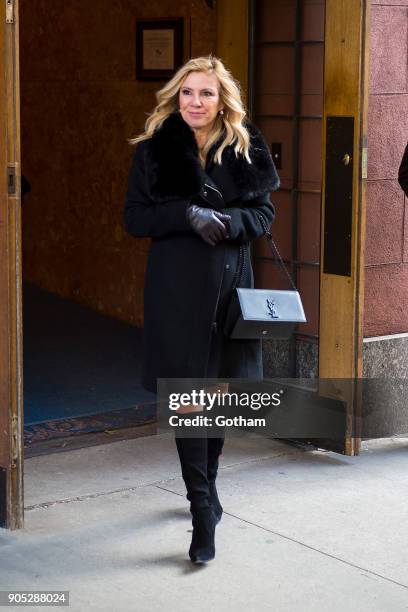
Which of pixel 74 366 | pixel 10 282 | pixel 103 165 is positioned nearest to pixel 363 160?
pixel 10 282

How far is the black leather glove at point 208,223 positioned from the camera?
431 centimetres

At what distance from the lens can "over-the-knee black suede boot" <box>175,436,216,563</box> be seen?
4.38 metres

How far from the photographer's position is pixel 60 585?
4.16 m

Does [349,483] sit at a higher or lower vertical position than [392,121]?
lower

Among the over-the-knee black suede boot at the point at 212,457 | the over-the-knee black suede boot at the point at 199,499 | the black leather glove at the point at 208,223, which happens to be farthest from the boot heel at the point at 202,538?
the black leather glove at the point at 208,223

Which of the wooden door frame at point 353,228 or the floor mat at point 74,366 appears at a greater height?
the wooden door frame at point 353,228

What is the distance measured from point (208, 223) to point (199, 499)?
1044mm

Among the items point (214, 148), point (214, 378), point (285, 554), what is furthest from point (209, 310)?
point (285, 554)

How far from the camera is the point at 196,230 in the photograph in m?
4.32

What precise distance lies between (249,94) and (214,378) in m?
2.27

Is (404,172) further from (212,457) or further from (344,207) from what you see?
(212,457)

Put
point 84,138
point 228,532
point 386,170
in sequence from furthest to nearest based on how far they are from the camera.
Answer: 1. point 84,138
2. point 386,170
3. point 228,532

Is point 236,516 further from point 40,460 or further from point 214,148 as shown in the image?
point 214,148

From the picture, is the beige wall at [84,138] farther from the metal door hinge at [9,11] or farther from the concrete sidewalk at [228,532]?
the metal door hinge at [9,11]
